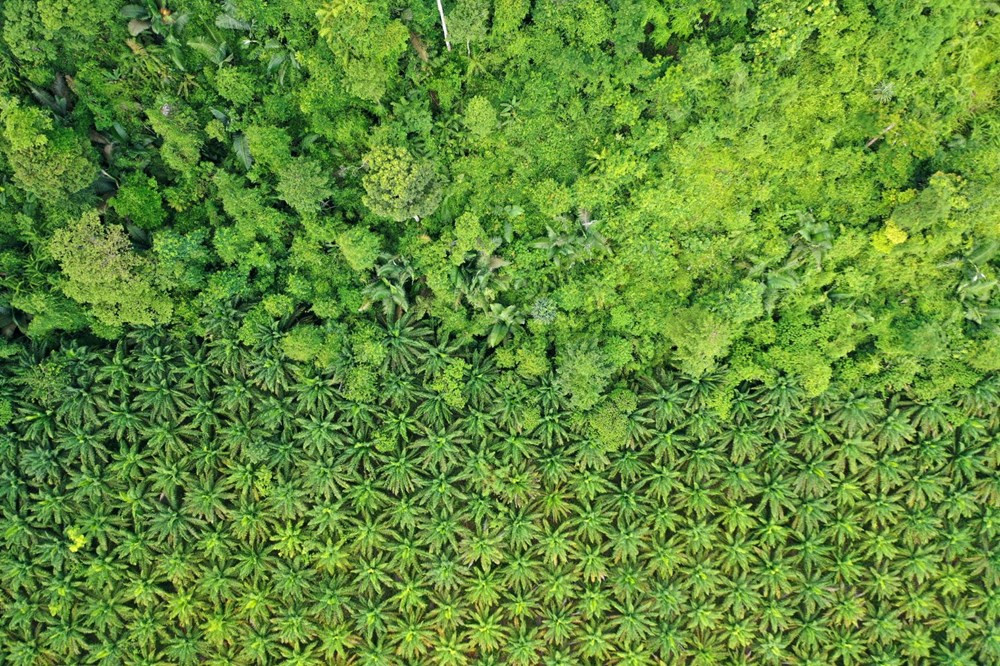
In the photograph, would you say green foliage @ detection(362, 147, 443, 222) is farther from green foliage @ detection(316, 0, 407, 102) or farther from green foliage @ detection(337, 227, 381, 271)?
green foliage @ detection(316, 0, 407, 102)

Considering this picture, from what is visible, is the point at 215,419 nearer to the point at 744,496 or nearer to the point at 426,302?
the point at 426,302

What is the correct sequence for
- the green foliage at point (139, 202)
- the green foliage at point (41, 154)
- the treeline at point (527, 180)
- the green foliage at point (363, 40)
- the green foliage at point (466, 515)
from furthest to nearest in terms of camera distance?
the green foliage at point (466, 515), the green foliage at point (139, 202), the treeline at point (527, 180), the green foliage at point (41, 154), the green foliage at point (363, 40)

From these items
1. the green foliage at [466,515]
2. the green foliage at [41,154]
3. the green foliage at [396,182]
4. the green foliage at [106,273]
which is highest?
the green foliage at [41,154]

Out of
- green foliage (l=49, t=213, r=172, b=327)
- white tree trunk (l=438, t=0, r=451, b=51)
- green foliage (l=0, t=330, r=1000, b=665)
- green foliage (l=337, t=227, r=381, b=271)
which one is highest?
white tree trunk (l=438, t=0, r=451, b=51)

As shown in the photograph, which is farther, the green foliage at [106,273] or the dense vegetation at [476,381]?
the dense vegetation at [476,381]

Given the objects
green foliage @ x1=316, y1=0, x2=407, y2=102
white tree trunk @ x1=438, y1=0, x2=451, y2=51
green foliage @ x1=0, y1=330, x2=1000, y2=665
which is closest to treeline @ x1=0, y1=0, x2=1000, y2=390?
green foliage @ x1=316, y1=0, x2=407, y2=102

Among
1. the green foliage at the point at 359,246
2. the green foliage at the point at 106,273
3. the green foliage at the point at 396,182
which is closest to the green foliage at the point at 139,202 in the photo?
the green foliage at the point at 106,273

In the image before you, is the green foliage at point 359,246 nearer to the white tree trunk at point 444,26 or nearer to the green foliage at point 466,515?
the green foliage at point 466,515

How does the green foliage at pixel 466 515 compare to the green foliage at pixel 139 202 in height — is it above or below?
below

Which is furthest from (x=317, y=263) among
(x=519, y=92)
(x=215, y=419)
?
(x=519, y=92)
